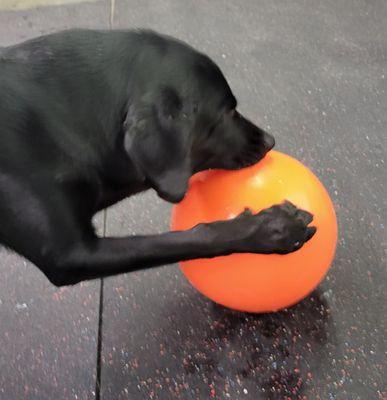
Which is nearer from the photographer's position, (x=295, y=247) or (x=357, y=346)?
(x=295, y=247)

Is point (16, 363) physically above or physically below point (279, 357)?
below

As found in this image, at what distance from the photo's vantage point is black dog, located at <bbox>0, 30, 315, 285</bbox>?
4.71ft

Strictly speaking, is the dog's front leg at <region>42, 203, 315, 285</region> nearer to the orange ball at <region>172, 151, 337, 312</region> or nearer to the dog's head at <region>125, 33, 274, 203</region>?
the orange ball at <region>172, 151, 337, 312</region>

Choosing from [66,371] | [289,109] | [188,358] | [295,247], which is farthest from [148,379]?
[289,109]

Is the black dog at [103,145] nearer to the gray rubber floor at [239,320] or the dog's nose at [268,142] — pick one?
the dog's nose at [268,142]

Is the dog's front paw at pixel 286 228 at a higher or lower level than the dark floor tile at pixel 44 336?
higher

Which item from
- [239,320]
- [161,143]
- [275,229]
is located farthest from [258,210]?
[239,320]

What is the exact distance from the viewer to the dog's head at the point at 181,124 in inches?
54.9

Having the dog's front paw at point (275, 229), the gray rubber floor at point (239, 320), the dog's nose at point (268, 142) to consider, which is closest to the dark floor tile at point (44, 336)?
A: the gray rubber floor at point (239, 320)

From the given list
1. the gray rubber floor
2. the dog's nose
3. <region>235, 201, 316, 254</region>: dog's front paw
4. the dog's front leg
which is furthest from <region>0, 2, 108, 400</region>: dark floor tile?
the dog's nose

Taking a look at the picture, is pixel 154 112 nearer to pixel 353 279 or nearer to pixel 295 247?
pixel 295 247

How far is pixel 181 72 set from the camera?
1501mm

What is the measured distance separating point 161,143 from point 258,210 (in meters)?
0.34

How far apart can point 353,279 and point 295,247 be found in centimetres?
53
